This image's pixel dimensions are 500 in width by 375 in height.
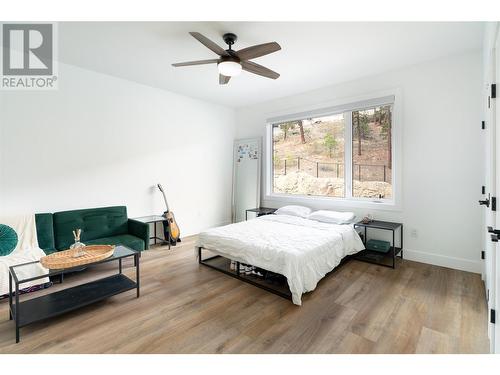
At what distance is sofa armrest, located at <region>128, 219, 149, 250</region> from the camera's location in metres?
3.37

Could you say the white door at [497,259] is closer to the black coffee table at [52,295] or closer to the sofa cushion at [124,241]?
the black coffee table at [52,295]

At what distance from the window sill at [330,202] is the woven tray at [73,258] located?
3141 millimetres

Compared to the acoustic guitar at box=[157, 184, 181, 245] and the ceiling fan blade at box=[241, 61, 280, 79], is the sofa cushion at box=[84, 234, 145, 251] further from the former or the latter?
the ceiling fan blade at box=[241, 61, 280, 79]

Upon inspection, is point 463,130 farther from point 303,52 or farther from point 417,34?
point 303,52

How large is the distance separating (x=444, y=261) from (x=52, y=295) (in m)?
4.38

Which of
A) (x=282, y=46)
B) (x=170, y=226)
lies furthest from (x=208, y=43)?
(x=170, y=226)

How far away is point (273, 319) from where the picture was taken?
6.64ft

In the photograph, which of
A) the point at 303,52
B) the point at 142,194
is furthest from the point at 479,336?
the point at 142,194

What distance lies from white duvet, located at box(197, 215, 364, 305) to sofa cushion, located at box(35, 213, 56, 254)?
176cm

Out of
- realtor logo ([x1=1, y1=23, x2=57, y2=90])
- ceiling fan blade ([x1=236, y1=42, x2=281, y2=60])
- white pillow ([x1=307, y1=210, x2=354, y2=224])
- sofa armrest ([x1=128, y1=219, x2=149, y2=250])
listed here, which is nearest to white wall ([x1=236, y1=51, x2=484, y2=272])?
white pillow ([x1=307, y1=210, x2=354, y2=224])

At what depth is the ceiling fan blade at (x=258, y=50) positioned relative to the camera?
2.13 metres
